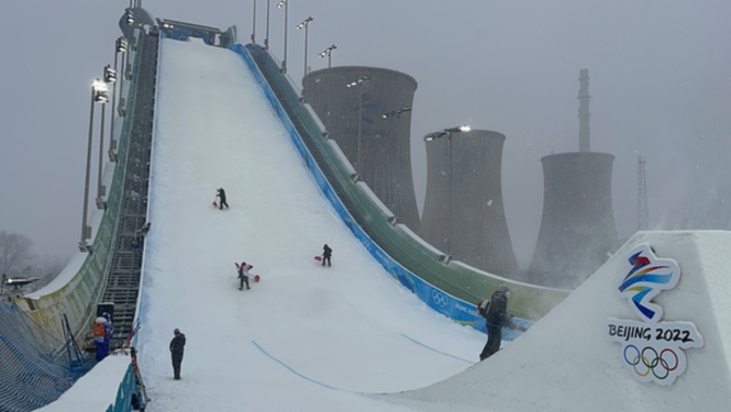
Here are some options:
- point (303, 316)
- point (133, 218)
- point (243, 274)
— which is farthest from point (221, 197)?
point (303, 316)

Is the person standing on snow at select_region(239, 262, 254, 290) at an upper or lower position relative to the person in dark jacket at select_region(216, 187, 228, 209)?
lower

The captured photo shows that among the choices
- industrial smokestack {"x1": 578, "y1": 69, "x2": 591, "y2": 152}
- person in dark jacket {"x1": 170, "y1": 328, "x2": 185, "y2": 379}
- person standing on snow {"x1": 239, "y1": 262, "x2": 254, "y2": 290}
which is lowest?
person in dark jacket {"x1": 170, "y1": 328, "x2": 185, "y2": 379}

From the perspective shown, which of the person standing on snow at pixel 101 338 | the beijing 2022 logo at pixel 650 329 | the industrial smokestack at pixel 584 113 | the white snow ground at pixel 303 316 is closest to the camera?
the beijing 2022 logo at pixel 650 329

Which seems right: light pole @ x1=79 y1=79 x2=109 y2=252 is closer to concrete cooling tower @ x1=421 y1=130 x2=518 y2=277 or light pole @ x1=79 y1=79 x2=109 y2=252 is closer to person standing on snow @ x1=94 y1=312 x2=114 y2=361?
person standing on snow @ x1=94 y1=312 x2=114 y2=361

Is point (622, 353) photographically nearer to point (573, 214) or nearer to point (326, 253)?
point (326, 253)

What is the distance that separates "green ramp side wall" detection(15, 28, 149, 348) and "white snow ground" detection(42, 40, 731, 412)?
1296mm

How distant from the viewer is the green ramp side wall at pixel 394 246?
1471 cm

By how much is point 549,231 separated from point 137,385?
37.6 m

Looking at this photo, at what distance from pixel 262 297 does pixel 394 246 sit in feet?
19.4

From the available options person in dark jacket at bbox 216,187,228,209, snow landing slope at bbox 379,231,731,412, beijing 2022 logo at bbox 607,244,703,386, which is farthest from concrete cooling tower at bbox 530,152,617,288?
beijing 2022 logo at bbox 607,244,703,386

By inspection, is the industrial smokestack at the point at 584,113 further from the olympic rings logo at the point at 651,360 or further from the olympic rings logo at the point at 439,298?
the olympic rings logo at the point at 651,360

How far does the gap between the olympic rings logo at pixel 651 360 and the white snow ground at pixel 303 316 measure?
108 millimetres

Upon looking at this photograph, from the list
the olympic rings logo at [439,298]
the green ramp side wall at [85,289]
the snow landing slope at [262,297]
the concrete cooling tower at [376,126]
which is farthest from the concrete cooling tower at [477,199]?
the green ramp side wall at [85,289]

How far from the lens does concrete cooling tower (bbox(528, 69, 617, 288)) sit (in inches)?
1575
